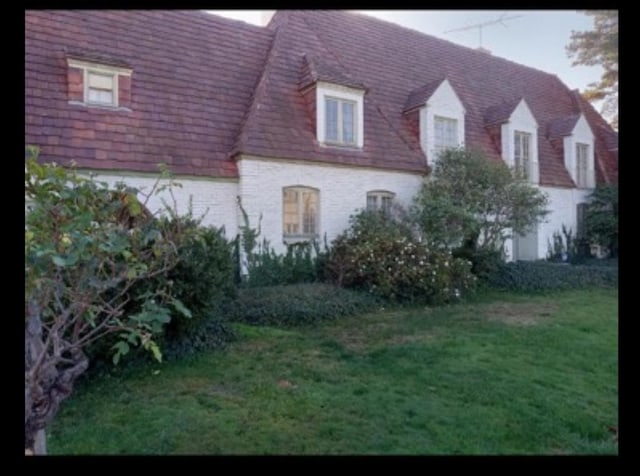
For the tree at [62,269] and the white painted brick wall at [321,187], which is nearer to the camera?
the tree at [62,269]

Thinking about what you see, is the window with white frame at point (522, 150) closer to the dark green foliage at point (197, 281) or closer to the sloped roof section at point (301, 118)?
the sloped roof section at point (301, 118)

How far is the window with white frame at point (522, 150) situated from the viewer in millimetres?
17344

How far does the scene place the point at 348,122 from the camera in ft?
44.2

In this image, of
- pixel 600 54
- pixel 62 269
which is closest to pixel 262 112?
pixel 62 269

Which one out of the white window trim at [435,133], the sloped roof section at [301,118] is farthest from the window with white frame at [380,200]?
the white window trim at [435,133]

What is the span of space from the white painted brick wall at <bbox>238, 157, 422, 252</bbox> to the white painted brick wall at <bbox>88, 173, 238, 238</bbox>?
39 centimetres

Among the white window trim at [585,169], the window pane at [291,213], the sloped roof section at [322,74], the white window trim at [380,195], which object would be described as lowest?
the window pane at [291,213]

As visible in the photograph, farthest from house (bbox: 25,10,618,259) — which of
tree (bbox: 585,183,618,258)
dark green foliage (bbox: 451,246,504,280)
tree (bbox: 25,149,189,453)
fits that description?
tree (bbox: 25,149,189,453)

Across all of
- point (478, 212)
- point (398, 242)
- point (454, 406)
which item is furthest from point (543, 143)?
point (454, 406)

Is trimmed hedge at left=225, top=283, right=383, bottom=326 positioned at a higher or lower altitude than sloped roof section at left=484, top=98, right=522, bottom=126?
lower

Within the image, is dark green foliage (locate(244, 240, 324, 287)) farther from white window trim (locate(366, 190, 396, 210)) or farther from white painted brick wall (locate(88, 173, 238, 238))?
white window trim (locate(366, 190, 396, 210))

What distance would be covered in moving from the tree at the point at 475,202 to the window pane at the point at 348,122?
260 centimetres

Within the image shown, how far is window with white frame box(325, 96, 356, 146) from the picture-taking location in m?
13.2

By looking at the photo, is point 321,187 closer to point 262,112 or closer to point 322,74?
point 262,112
